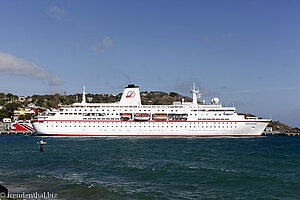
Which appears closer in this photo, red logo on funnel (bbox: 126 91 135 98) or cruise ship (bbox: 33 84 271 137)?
cruise ship (bbox: 33 84 271 137)

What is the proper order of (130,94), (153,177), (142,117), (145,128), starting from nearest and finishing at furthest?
1. (153,177)
2. (145,128)
3. (142,117)
4. (130,94)

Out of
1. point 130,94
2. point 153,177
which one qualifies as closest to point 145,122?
point 130,94

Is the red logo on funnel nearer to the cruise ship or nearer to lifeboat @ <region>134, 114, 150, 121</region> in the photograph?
the cruise ship

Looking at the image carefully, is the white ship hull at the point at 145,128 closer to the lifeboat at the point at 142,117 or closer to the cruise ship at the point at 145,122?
the cruise ship at the point at 145,122

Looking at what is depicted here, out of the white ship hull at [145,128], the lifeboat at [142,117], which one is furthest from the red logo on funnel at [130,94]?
the white ship hull at [145,128]

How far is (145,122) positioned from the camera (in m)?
46.9

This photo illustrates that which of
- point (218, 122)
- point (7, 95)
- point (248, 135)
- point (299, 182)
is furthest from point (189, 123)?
point (7, 95)

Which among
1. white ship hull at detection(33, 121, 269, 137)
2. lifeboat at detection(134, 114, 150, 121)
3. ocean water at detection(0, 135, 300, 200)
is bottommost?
ocean water at detection(0, 135, 300, 200)

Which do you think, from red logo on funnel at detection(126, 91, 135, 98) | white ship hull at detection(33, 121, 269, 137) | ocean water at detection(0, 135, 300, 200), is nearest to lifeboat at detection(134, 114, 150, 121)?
white ship hull at detection(33, 121, 269, 137)

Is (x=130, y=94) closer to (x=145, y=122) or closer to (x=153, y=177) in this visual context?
(x=145, y=122)

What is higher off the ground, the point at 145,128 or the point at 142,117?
the point at 142,117

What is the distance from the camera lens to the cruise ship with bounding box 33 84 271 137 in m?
46.1

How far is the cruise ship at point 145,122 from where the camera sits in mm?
46125

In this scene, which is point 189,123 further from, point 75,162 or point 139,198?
point 139,198
